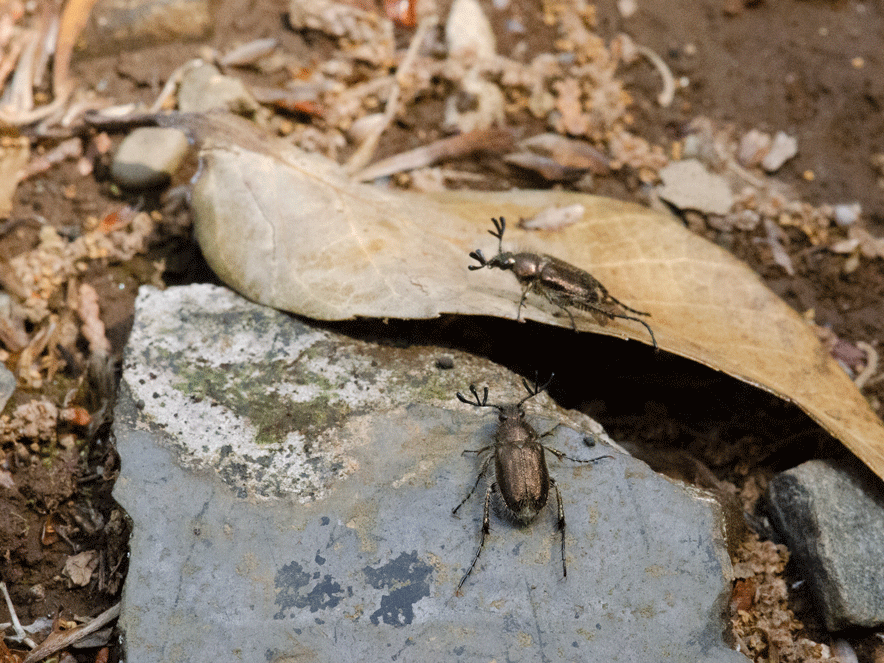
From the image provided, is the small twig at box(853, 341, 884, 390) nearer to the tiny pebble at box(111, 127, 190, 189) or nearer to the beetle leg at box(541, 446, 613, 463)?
the beetle leg at box(541, 446, 613, 463)

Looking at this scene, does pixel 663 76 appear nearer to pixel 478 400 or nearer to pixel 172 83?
pixel 478 400

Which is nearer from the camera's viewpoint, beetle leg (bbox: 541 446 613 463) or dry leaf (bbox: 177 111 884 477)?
beetle leg (bbox: 541 446 613 463)

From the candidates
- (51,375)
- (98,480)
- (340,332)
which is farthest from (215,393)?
(51,375)

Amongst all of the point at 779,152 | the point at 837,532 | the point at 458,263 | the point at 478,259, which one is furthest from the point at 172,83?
the point at 837,532

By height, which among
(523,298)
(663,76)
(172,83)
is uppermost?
(663,76)

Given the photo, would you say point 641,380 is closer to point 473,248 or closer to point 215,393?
point 473,248

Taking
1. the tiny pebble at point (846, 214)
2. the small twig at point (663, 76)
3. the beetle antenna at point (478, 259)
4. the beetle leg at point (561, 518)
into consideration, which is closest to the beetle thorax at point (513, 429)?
the beetle leg at point (561, 518)

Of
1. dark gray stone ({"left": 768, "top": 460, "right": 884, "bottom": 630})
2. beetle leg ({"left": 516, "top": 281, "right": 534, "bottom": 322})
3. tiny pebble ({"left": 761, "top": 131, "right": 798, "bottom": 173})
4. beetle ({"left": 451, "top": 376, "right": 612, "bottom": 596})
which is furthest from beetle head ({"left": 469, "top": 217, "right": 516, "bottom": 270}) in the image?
tiny pebble ({"left": 761, "top": 131, "right": 798, "bottom": 173})
